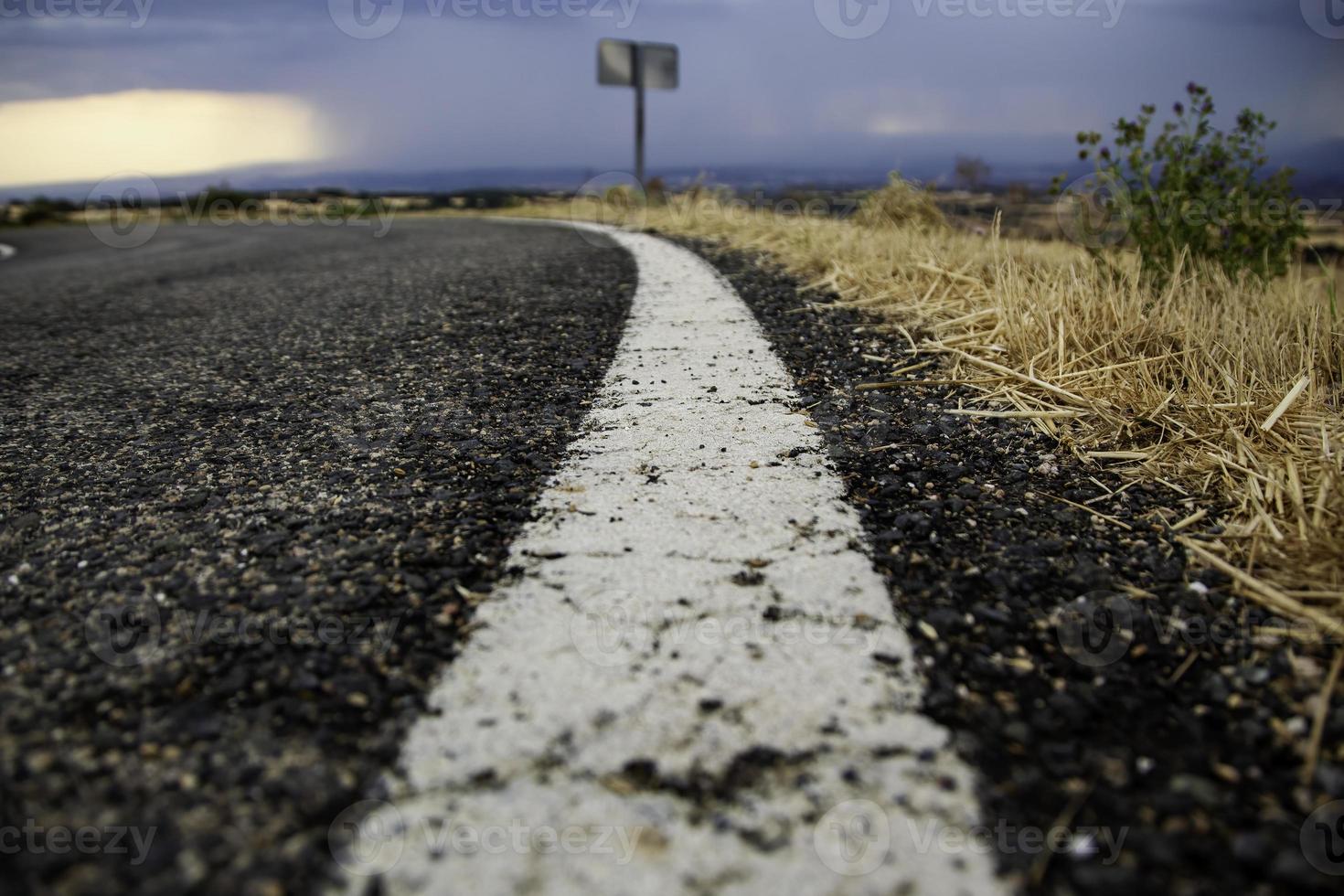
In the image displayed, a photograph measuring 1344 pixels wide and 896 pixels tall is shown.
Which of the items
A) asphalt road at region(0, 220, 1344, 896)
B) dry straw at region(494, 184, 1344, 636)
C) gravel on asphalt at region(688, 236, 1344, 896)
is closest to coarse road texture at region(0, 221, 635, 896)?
asphalt road at region(0, 220, 1344, 896)

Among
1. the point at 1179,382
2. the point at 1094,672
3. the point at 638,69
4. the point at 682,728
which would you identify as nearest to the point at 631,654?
the point at 682,728

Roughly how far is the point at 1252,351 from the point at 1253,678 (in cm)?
149

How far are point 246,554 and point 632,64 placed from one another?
43.7ft

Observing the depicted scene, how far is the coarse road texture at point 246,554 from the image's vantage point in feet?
2.99

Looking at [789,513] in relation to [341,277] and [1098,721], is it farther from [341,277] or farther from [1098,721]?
[341,277]

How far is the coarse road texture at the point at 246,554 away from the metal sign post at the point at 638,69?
1054 centimetres

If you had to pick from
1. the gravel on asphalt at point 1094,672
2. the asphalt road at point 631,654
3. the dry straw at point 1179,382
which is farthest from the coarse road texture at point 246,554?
the dry straw at point 1179,382

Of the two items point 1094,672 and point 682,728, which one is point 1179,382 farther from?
point 682,728

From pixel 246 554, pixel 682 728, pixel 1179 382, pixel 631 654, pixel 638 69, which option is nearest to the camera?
pixel 682 728

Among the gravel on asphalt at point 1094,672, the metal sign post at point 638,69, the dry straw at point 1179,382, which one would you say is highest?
the metal sign post at point 638,69

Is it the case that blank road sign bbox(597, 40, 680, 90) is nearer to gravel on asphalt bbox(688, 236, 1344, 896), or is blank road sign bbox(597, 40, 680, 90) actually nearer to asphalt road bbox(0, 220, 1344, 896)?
asphalt road bbox(0, 220, 1344, 896)

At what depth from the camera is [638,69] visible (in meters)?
13.0

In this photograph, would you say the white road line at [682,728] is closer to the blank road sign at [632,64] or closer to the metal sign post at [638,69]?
the metal sign post at [638,69]

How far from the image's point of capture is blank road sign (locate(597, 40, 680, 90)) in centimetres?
1264
